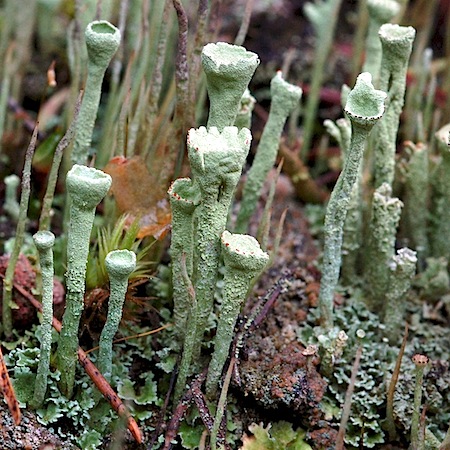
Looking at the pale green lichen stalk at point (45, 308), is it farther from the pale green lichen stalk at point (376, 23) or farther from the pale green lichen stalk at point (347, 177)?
the pale green lichen stalk at point (376, 23)

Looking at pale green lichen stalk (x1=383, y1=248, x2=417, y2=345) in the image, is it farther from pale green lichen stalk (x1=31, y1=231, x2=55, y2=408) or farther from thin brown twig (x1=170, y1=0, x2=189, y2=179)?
pale green lichen stalk (x1=31, y1=231, x2=55, y2=408)

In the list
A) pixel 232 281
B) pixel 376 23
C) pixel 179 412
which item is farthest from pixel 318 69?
pixel 179 412

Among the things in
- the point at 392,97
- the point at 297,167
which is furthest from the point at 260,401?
the point at 297,167

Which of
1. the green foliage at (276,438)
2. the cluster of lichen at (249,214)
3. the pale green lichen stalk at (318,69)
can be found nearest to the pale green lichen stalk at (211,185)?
the cluster of lichen at (249,214)

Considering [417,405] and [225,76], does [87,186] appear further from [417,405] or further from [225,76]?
[417,405]

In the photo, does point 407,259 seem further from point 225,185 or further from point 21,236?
point 21,236
